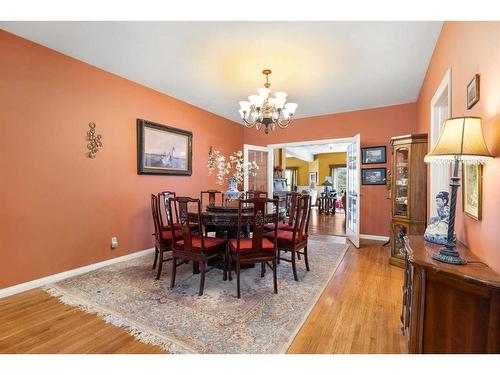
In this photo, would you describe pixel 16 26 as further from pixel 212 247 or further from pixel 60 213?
pixel 212 247

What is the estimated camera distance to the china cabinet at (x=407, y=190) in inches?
128

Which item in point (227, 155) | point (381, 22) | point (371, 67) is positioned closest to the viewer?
point (381, 22)

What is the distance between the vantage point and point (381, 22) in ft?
7.38

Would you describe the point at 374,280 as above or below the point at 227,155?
below

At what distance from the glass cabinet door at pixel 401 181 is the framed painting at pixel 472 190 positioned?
5.99 feet

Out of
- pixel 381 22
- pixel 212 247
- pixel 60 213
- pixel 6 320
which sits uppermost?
pixel 381 22

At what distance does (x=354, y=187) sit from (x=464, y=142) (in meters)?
3.63

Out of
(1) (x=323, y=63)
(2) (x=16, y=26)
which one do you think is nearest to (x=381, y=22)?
(1) (x=323, y=63)

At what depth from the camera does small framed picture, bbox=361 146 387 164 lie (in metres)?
4.80

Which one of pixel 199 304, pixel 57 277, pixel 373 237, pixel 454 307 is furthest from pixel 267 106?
pixel 373 237

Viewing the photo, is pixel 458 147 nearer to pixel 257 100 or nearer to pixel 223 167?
pixel 257 100

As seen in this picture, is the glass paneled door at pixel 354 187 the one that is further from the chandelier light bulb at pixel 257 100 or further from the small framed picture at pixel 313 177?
the small framed picture at pixel 313 177

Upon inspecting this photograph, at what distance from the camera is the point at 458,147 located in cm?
125

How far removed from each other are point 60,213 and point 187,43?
2438mm
